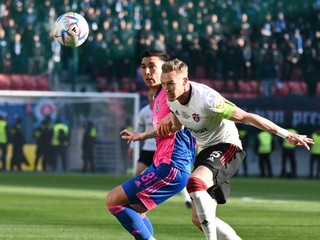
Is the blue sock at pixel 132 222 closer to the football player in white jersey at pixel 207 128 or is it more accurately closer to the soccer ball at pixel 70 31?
the football player in white jersey at pixel 207 128

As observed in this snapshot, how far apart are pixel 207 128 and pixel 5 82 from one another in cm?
2589

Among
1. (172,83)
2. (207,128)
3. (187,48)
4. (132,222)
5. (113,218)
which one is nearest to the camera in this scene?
(172,83)

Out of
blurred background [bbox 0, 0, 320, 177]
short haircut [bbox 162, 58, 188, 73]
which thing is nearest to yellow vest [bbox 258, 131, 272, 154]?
blurred background [bbox 0, 0, 320, 177]

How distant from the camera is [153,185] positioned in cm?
855

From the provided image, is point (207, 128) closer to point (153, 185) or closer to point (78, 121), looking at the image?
point (153, 185)

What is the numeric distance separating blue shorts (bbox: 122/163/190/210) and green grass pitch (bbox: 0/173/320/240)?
2.83 meters

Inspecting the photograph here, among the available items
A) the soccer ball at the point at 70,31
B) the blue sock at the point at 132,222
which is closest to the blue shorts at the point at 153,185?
the blue sock at the point at 132,222

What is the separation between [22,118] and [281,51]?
10387 mm

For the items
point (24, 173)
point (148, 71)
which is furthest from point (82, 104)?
point (148, 71)

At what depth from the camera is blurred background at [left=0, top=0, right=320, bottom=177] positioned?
3400cm

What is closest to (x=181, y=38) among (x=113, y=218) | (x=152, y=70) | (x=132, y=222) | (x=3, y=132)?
(x=3, y=132)

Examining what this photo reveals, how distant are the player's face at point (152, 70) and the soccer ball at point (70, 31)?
250cm

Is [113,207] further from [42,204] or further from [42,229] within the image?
[42,204]

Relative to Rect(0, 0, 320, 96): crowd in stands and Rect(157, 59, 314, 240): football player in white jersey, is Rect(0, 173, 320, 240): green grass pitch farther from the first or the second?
Rect(0, 0, 320, 96): crowd in stands
